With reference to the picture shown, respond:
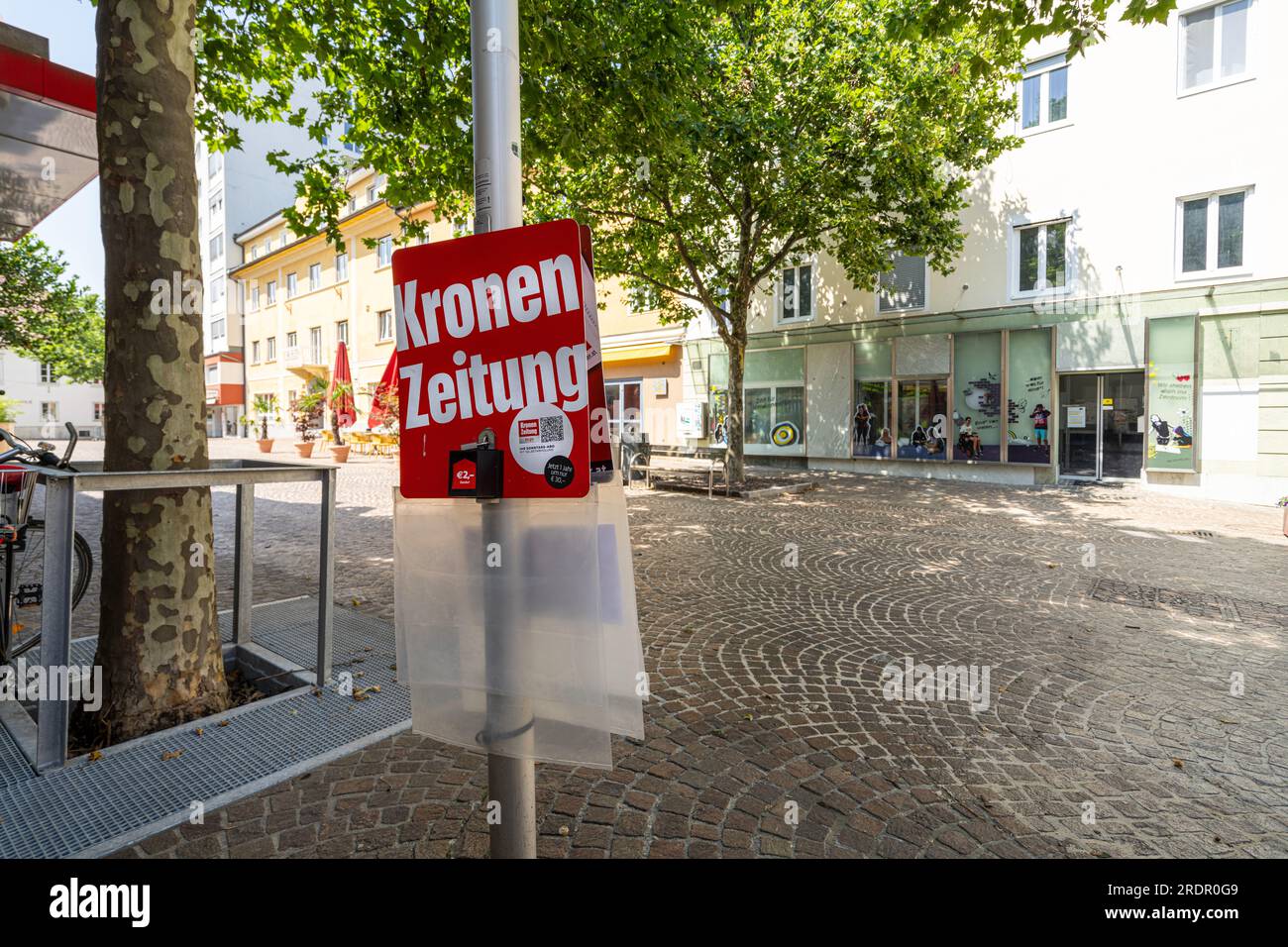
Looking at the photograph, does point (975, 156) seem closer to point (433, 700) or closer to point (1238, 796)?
point (1238, 796)

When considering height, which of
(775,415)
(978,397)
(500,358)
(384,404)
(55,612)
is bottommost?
(55,612)

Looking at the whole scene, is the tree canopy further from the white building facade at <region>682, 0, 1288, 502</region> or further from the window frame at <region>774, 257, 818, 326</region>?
the white building facade at <region>682, 0, 1288, 502</region>

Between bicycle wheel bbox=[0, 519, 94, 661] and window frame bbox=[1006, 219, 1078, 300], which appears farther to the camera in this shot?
window frame bbox=[1006, 219, 1078, 300]

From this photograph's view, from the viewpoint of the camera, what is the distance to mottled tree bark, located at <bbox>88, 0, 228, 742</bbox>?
3205 millimetres

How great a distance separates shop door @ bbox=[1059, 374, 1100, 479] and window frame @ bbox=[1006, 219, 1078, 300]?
82.8 inches

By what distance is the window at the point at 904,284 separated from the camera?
59.6ft

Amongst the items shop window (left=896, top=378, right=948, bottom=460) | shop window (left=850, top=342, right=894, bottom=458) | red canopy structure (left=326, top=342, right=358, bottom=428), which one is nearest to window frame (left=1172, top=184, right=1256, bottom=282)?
shop window (left=896, top=378, right=948, bottom=460)

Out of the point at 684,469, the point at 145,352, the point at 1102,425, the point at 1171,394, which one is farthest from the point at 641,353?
the point at 145,352

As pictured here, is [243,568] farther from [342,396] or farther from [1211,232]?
[342,396]

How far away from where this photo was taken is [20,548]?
12.5 ft

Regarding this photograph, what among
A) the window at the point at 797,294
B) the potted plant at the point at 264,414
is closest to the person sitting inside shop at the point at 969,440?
the window at the point at 797,294

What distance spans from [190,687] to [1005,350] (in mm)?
17811

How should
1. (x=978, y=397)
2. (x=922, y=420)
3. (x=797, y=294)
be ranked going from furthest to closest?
1. (x=797, y=294)
2. (x=922, y=420)
3. (x=978, y=397)

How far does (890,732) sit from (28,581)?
5.01 metres
